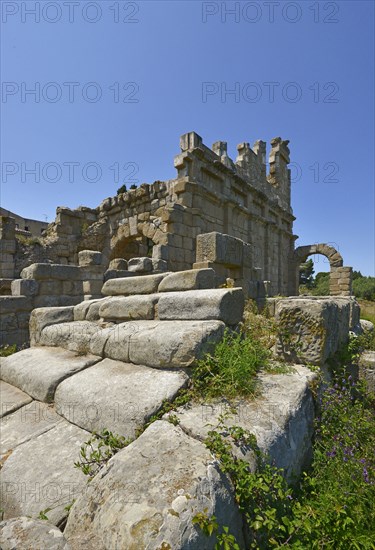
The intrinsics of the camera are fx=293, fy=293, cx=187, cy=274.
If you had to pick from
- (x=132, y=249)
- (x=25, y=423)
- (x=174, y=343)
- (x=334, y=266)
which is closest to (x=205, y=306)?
(x=174, y=343)

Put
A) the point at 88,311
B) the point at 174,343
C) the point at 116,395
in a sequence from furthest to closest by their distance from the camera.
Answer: the point at 88,311, the point at 174,343, the point at 116,395

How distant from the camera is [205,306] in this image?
2.60 meters

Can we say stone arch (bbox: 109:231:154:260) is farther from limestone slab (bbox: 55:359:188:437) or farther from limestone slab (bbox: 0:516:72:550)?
limestone slab (bbox: 0:516:72:550)

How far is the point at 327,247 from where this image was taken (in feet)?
55.5

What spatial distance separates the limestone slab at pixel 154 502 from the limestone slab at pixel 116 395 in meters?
0.35

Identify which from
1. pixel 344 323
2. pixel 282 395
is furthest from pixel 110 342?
pixel 344 323

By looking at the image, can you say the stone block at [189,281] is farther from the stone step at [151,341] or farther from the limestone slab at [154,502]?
the limestone slab at [154,502]

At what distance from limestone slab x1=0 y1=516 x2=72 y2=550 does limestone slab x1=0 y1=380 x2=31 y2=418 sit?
1.36 meters

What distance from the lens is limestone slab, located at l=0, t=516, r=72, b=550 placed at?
4.01 feet

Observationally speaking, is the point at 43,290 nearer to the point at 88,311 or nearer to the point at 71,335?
the point at 88,311

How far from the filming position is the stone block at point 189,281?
10.5 feet

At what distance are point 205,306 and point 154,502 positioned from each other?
1556 millimetres

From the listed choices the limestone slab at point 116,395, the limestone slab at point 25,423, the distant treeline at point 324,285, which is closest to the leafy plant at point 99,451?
the limestone slab at point 116,395

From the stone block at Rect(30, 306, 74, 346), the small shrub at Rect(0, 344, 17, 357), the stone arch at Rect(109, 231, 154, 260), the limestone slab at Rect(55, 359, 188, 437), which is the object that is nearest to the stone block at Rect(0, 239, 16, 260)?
the stone arch at Rect(109, 231, 154, 260)
